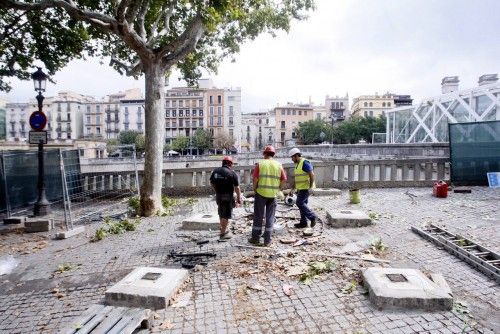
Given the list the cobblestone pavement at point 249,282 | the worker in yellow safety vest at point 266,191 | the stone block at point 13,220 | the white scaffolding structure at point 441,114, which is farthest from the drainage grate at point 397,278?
the white scaffolding structure at point 441,114

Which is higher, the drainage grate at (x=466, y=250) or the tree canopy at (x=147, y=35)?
the tree canopy at (x=147, y=35)

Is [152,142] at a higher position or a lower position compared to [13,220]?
higher

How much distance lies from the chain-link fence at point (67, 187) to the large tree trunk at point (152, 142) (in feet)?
4.16

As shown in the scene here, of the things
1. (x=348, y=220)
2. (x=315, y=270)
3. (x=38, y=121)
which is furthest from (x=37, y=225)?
(x=348, y=220)

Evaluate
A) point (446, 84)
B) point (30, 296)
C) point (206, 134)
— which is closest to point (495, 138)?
point (30, 296)

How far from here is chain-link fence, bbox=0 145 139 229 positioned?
31.8ft

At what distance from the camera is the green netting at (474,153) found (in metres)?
12.0

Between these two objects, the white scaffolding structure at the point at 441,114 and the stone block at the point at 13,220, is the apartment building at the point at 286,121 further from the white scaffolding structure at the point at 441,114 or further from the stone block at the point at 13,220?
the stone block at the point at 13,220

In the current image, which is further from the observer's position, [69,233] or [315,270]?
[69,233]

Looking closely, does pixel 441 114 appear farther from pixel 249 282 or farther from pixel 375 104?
pixel 375 104

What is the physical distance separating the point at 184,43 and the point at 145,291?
7975mm

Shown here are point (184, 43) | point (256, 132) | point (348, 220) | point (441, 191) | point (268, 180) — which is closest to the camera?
point (268, 180)

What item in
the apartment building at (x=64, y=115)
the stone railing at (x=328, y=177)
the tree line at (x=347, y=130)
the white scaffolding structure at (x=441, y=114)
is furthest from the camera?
the apartment building at (x=64, y=115)

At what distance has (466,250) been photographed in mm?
5234
